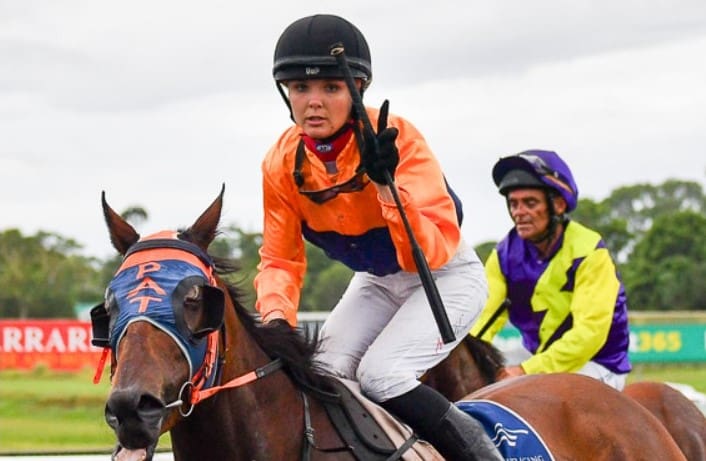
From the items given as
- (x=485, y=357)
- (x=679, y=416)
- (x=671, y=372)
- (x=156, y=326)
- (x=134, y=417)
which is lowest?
(x=671, y=372)

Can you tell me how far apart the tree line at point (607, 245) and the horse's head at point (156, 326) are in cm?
24

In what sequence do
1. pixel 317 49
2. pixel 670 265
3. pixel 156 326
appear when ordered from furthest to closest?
pixel 670 265 < pixel 317 49 < pixel 156 326

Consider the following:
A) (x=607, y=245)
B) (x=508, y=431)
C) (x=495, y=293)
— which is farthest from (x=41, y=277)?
(x=508, y=431)

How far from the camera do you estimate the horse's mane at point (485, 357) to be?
593cm

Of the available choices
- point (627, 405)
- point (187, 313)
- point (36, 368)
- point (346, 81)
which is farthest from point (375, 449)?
point (36, 368)

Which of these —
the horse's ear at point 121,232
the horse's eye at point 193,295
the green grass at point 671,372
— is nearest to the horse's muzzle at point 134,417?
the horse's eye at point 193,295

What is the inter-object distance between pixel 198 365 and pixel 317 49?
1.24m

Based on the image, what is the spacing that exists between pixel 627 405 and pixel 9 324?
11.2 m

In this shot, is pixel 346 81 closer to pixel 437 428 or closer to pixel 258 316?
pixel 258 316

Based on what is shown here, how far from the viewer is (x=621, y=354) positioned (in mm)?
6855

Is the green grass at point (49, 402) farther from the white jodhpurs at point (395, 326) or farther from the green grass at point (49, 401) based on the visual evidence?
the white jodhpurs at point (395, 326)

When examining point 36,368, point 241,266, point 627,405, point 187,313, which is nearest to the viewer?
point 187,313

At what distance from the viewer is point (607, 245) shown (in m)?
24.5

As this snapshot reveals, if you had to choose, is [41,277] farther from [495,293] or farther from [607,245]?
[495,293]
